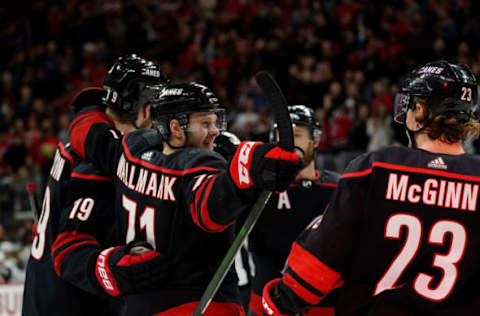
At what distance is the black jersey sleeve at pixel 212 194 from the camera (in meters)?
2.26

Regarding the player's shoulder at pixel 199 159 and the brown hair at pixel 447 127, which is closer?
the brown hair at pixel 447 127

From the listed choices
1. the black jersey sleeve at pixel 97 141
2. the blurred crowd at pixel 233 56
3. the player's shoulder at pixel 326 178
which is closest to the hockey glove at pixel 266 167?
the black jersey sleeve at pixel 97 141

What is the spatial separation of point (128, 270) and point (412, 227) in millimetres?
1079

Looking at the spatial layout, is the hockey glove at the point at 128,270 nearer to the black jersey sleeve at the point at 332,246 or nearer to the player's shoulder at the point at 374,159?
the black jersey sleeve at the point at 332,246

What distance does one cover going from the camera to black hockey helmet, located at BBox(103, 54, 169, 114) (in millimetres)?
3326

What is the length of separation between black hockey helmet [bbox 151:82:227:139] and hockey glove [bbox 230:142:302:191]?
549 millimetres

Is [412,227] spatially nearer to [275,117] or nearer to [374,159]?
[374,159]

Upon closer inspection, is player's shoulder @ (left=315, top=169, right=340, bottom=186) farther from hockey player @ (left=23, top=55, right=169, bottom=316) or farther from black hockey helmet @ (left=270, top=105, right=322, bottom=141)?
hockey player @ (left=23, top=55, right=169, bottom=316)

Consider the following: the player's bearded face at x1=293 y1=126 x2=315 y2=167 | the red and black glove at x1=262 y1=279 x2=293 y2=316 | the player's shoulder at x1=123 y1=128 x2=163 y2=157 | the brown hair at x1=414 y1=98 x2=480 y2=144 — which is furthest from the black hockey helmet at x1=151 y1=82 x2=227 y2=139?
the player's bearded face at x1=293 y1=126 x2=315 y2=167

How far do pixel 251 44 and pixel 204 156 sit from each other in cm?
930

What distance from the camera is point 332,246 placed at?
2.15 m

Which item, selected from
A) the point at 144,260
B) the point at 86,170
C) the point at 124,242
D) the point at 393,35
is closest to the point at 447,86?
the point at 144,260

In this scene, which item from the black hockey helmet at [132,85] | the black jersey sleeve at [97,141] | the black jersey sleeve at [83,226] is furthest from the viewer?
the black hockey helmet at [132,85]

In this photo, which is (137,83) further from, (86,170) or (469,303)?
(469,303)
